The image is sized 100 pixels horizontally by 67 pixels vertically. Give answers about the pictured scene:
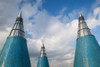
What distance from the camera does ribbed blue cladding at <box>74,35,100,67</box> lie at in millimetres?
15823

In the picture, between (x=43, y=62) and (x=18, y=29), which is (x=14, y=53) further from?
(x=43, y=62)

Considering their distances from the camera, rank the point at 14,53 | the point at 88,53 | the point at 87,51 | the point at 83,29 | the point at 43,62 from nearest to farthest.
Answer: the point at 14,53 < the point at 88,53 < the point at 87,51 < the point at 83,29 < the point at 43,62

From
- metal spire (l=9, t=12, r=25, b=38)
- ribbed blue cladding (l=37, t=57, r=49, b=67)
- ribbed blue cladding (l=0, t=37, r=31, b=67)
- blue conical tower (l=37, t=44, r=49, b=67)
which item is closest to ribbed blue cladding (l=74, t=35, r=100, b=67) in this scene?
ribbed blue cladding (l=0, t=37, r=31, b=67)

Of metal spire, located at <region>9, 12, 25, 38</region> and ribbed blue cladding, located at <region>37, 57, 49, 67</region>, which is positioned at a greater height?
metal spire, located at <region>9, 12, 25, 38</region>

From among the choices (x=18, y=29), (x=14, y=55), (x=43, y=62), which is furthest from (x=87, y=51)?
(x=43, y=62)

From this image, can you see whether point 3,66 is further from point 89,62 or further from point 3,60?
point 89,62

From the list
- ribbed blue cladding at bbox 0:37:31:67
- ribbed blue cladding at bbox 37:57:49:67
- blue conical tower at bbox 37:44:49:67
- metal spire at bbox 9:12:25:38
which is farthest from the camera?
blue conical tower at bbox 37:44:49:67

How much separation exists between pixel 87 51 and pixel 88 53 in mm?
427

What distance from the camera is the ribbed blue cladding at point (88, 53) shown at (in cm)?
1582

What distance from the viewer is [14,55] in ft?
46.3

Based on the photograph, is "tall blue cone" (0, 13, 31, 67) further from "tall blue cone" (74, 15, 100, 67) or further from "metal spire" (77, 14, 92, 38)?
"metal spire" (77, 14, 92, 38)

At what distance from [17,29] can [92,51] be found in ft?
50.9

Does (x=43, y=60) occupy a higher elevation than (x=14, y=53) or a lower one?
lower

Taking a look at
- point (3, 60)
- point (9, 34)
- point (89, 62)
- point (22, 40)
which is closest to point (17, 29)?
point (9, 34)
